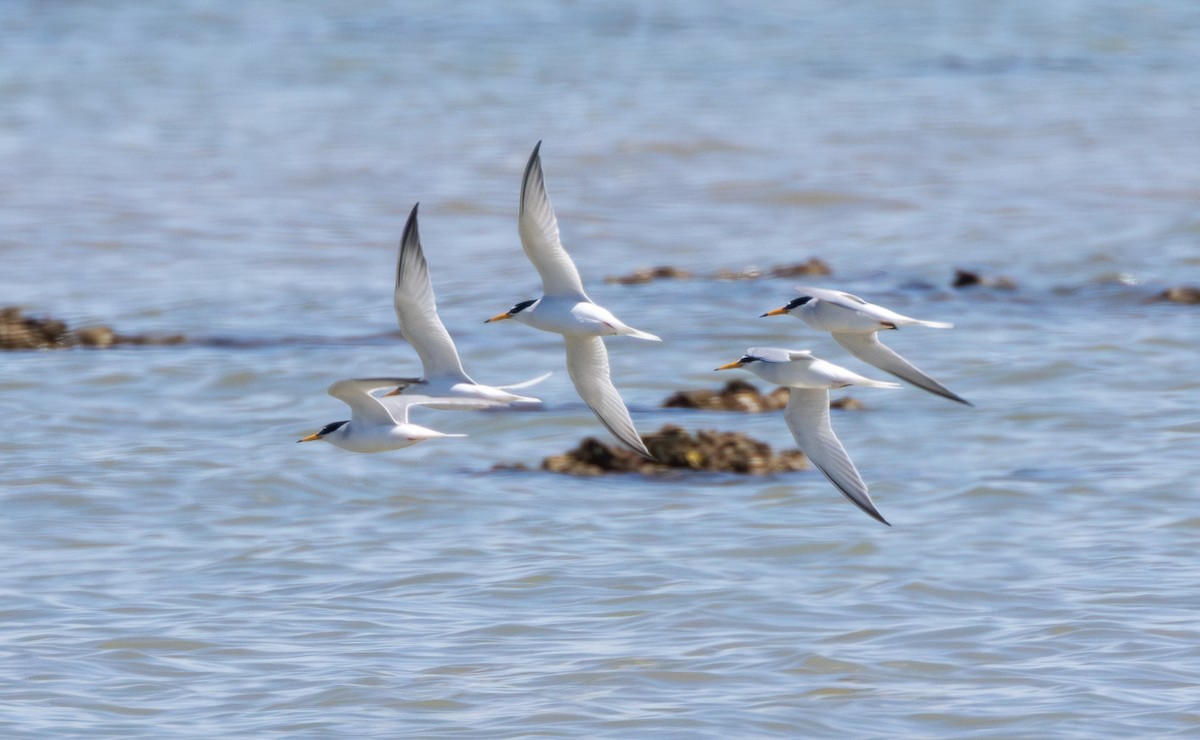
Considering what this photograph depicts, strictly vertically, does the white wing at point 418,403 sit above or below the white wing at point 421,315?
below

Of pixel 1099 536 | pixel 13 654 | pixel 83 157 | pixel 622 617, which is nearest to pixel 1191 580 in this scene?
pixel 1099 536

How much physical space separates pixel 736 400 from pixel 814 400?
16.0 feet

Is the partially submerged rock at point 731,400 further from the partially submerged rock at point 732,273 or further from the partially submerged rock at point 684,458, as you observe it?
the partially submerged rock at point 732,273

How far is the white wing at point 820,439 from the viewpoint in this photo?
7.86 metres

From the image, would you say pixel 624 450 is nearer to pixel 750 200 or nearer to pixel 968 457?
pixel 968 457

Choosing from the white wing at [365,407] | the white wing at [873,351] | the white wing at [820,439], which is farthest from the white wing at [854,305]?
the white wing at [365,407]

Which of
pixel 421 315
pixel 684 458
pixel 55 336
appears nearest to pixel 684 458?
pixel 684 458

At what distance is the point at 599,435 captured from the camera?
12633 millimetres

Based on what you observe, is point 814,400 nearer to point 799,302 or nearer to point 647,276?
point 799,302

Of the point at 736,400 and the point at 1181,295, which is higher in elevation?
the point at 1181,295

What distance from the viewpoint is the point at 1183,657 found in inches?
337

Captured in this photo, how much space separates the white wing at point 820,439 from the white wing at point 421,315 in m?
1.51

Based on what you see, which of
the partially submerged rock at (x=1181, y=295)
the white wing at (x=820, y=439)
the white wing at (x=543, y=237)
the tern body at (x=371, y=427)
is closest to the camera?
the white wing at (x=543, y=237)

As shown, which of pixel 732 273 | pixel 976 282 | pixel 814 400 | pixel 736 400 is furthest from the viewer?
pixel 732 273
